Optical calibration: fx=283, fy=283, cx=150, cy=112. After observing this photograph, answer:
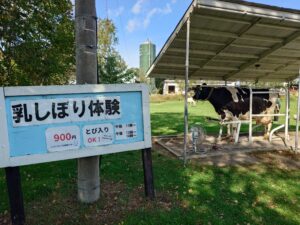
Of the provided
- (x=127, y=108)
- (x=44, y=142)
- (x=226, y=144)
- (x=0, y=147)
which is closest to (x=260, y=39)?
(x=226, y=144)

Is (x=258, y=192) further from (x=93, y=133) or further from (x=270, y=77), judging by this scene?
(x=270, y=77)

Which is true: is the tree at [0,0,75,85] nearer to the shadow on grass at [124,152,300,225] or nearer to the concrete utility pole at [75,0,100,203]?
the concrete utility pole at [75,0,100,203]

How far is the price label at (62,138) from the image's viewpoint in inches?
151

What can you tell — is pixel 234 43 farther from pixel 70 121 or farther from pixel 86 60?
pixel 70 121

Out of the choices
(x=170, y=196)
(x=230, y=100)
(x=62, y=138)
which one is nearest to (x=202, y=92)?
(x=230, y=100)

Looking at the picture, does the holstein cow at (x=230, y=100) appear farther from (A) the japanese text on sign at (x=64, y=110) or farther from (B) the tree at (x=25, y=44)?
(A) the japanese text on sign at (x=64, y=110)

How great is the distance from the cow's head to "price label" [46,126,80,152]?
5287 millimetres

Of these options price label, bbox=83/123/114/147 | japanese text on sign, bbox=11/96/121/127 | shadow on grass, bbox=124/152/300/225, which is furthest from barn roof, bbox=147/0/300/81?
shadow on grass, bbox=124/152/300/225

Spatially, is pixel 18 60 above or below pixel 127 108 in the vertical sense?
above

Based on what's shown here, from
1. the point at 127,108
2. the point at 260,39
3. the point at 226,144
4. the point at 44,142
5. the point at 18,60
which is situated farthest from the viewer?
the point at 226,144

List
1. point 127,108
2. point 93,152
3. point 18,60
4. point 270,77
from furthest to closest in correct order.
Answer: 1. point 270,77
2. point 18,60
3. point 127,108
4. point 93,152

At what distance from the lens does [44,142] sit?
3.81 metres

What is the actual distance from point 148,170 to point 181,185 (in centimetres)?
100

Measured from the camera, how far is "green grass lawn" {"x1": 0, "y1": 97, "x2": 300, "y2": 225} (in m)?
4.10
